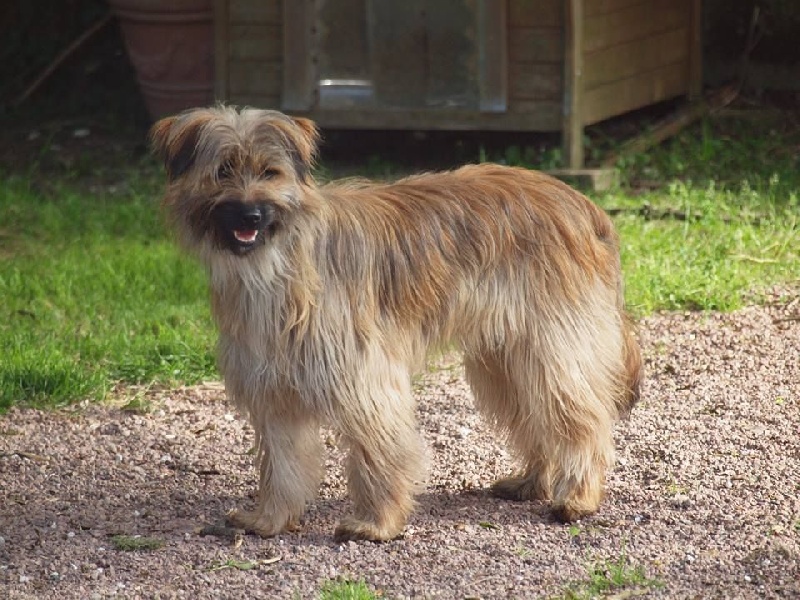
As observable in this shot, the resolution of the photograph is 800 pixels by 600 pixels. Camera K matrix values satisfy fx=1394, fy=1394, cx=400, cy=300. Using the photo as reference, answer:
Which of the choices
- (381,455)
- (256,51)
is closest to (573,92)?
(256,51)

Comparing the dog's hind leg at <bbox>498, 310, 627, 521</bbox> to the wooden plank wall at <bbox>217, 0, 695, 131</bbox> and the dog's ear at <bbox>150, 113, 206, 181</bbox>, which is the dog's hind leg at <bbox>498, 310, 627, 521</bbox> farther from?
the wooden plank wall at <bbox>217, 0, 695, 131</bbox>

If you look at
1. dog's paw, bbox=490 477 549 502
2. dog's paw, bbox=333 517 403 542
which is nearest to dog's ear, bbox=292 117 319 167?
dog's paw, bbox=333 517 403 542

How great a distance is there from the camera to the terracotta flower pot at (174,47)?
33.6 feet

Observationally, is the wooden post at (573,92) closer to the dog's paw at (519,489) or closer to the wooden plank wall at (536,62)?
the wooden plank wall at (536,62)

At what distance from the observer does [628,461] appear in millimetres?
5379

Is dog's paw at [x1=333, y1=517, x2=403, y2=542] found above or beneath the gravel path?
above

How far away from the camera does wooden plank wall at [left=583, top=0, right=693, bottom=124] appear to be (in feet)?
32.3

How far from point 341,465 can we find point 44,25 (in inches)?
307

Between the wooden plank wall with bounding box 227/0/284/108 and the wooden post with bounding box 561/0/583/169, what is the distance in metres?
2.05

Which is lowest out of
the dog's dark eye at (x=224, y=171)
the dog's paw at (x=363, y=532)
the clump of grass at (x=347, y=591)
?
the dog's paw at (x=363, y=532)

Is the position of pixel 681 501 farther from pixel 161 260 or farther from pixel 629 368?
pixel 161 260

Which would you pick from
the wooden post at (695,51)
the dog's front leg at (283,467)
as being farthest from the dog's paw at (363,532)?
the wooden post at (695,51)

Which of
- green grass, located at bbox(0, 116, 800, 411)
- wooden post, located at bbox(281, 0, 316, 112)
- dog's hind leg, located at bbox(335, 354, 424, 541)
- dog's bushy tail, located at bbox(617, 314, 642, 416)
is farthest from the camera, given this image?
wooden post, located at bbox(281, 0, 316, 112)

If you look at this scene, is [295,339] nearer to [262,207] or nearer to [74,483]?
[262,207]
